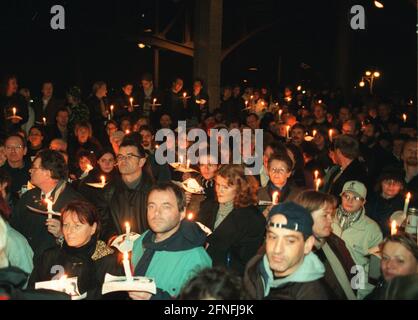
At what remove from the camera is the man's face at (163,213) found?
3.69m

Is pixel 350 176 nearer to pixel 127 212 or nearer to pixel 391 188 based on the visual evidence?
pixel 391 188

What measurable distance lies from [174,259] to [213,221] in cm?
156

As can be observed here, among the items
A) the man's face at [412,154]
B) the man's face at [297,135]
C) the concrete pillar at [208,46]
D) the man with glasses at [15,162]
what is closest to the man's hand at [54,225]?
the man with glasses at [15,162]

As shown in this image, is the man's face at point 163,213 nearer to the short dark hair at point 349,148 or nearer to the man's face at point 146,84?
the short dark hair at point 349,148

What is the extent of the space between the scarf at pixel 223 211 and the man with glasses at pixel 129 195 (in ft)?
2.35

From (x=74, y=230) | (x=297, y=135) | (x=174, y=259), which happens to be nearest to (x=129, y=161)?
(x=74, y=230)

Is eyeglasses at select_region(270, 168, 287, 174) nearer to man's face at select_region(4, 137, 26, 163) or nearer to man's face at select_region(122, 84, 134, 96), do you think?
man's face at select_region(4, 137, 26, 163)

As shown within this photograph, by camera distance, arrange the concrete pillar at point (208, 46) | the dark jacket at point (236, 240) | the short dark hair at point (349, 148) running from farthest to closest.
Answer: the concrete pillar at point (208, 46) → the short dark hair at point (349, 148) → the dark jacket at point (236, 240)

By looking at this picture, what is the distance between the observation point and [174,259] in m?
3.56

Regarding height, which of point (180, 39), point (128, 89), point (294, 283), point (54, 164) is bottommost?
point (294, 283)

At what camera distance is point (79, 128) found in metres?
7.98

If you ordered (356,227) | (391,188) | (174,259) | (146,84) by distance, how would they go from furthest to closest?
(146,84)
(391,188)
(356,227)
(174,259)

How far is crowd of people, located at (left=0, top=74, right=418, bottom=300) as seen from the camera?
10.2 ft

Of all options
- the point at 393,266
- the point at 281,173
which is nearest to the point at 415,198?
the point at 281,173
